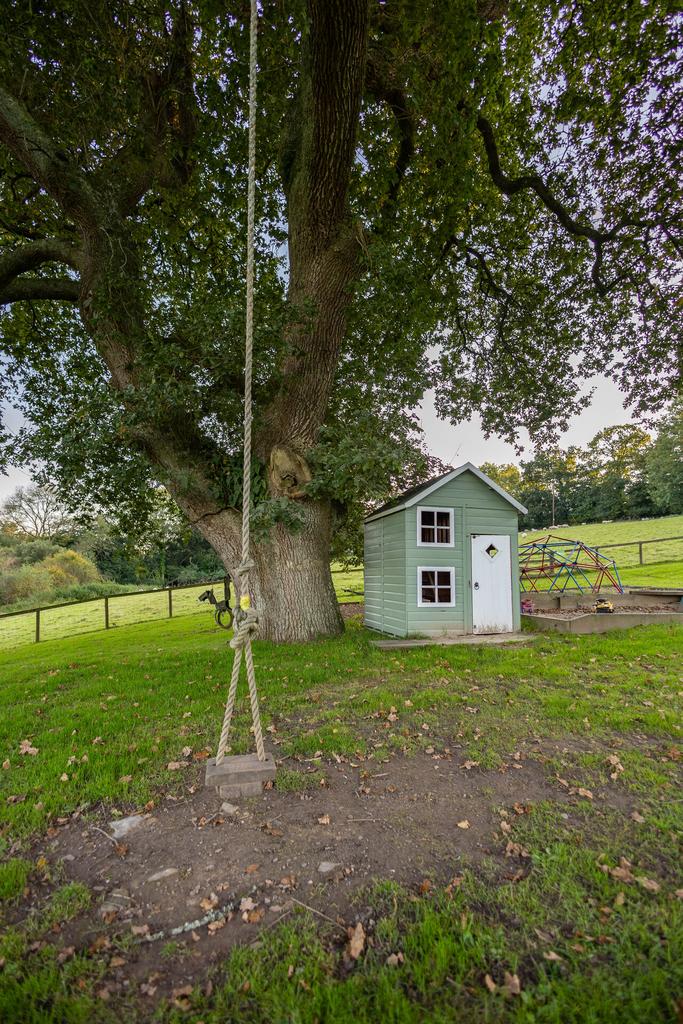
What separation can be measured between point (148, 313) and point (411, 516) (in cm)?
615

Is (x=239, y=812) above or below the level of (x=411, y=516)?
below

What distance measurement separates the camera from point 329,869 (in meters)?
2.43

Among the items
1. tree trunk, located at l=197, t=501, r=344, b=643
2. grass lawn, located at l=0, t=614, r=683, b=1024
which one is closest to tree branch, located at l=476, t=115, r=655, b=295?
tree trunk, located at l=197, t=501, r=344, b=643

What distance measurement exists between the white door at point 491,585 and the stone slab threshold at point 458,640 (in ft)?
0.91

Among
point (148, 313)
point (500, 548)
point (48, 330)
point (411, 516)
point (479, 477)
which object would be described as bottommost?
point (500, 548)

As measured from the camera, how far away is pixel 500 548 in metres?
9.88

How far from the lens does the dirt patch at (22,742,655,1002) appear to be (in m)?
2.06

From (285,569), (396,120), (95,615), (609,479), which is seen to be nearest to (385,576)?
(285,569)

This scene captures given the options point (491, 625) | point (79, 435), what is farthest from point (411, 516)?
point (79, 435)

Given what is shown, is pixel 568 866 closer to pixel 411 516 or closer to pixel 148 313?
pixel 411 516

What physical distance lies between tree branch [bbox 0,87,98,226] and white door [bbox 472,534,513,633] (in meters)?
9.34

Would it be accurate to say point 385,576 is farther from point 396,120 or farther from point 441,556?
point 396,120

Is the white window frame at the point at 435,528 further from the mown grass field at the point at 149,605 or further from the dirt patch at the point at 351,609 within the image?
the dirt patch at the point at 351,609

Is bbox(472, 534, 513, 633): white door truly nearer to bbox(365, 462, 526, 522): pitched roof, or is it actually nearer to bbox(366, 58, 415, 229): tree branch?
bbox(365, 462, 526, 522): pitched roof
